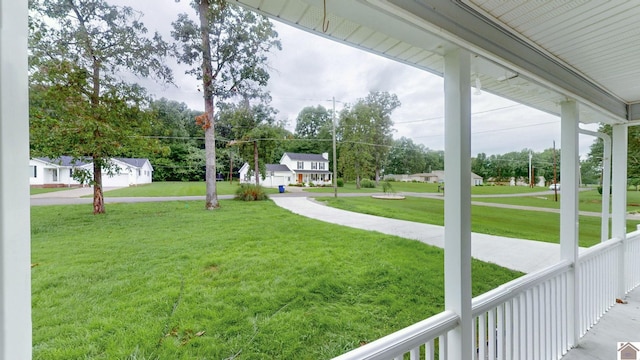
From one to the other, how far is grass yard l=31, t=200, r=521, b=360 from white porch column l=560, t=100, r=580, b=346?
0.58 metres

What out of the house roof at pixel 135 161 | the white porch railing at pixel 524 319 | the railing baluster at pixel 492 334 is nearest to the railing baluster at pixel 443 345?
the white porch railing at pixel 524 319

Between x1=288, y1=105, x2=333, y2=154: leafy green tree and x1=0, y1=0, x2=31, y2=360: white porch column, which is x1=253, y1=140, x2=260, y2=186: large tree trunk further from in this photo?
x1=0, y1=0, x2=31, y2=360: white porch column

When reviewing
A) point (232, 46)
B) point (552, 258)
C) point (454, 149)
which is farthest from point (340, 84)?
point (552, 258)

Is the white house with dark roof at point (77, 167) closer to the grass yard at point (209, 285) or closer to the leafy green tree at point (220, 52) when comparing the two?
the grass yard at point (209, 285)

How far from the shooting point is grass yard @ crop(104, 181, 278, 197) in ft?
4.82

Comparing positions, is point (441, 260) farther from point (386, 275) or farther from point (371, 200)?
point (371, 200)

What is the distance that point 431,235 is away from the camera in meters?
2.49

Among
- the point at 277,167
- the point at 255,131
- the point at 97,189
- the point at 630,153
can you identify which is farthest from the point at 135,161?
the point at 630,153

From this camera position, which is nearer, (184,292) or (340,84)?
(184,292)

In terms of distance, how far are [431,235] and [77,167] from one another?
2.64m

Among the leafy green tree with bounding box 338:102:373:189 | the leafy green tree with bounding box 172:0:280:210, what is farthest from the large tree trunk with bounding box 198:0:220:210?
the leafy green tree with bounding box 338:102:373:189

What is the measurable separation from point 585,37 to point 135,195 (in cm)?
259

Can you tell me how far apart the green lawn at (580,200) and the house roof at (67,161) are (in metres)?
2.75

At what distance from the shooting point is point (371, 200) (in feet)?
8.32
